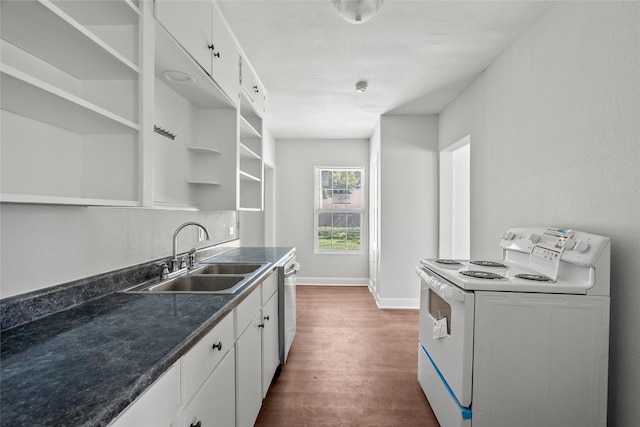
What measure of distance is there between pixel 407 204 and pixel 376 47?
223 cm

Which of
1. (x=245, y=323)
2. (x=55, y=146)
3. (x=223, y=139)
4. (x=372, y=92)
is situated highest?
(x=372, y=92)

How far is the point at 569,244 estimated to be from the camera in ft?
4.86

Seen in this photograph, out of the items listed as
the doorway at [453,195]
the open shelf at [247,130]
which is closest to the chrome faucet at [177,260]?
the open shelf at [247,130]

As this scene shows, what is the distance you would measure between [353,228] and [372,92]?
2.64m

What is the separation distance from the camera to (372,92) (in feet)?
10.8

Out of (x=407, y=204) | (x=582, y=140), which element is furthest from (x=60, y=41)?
(x=407, y=204)

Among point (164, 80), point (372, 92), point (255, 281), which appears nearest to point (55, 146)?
point (164, 80)

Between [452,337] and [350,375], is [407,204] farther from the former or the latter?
[452,337]

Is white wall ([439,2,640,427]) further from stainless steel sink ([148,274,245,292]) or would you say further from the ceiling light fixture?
stainless steel sink ([148,274,245,292])

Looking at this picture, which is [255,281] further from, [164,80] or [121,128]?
[164,80]

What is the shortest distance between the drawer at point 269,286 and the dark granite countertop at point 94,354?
24.2 inches

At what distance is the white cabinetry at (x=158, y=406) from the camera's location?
0.69 m

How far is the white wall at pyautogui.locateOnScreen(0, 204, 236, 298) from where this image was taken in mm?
1021

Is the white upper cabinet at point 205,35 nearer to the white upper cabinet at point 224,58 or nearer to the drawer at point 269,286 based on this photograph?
the white upper cabinet at point 224,58
